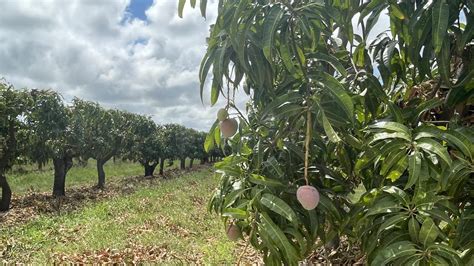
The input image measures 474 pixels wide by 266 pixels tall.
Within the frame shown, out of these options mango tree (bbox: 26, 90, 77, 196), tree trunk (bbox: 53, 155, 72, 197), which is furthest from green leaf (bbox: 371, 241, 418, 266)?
tree trunk (bbox: 53, 155, 72, 197)

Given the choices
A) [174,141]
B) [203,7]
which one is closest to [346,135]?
[203,7]

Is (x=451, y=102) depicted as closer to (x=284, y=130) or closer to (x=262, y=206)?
(x=284, y=130)

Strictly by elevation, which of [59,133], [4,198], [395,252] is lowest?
[4,198]

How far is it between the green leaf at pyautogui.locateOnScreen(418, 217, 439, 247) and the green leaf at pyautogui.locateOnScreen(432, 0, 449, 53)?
0.50 m

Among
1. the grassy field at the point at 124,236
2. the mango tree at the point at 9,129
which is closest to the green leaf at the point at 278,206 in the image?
the grassy field at the point at 124,236

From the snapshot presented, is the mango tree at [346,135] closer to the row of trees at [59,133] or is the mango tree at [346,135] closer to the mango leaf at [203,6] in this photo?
the mango leaf at [203,6]

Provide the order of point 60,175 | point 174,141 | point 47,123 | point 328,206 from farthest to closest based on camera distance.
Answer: point 174,141 → point 60,175 → point 47,123 → point 328,206

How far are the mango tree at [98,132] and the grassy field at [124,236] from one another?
5658 millimetres

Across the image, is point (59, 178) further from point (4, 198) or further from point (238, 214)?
point (238, 214)

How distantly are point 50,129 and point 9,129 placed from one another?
1.64m

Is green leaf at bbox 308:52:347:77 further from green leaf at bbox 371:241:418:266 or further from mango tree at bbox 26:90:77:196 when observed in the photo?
mango tree at bbox 26:90:77:196

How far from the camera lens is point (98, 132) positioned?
53.3 ft

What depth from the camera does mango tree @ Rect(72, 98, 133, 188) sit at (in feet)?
46.0

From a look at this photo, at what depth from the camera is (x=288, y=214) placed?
1272 millimetres
